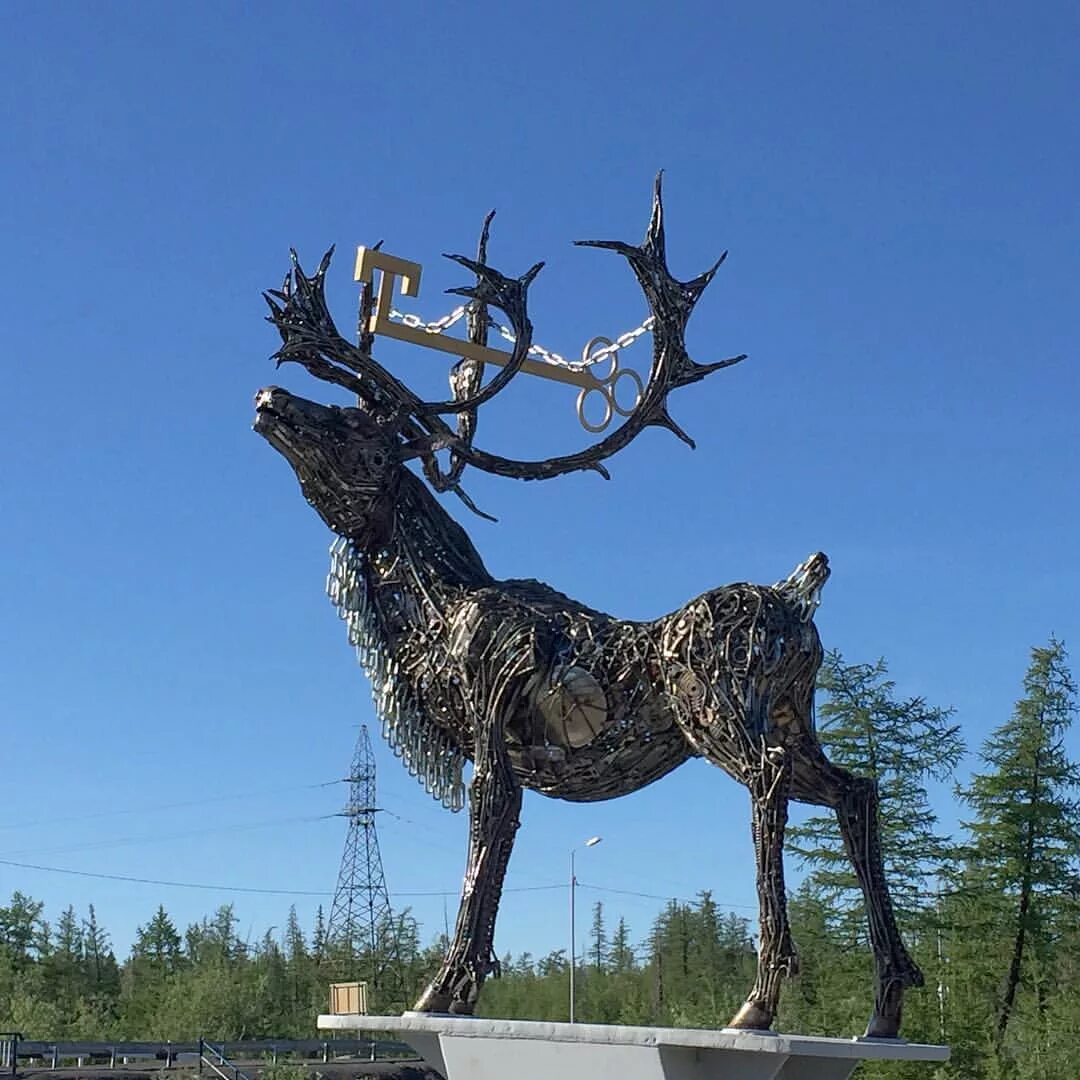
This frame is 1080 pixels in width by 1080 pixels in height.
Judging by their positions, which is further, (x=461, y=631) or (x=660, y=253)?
(x=660, y=253)

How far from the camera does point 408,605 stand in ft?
29.8

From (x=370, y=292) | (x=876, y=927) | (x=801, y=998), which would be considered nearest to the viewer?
(x=876, y=927)

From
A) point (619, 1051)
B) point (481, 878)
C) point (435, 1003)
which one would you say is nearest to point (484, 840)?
point (481, 878)

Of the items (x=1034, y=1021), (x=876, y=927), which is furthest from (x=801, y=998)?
(x=876, y=927)

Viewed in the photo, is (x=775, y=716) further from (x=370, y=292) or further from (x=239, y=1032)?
(x=239, y=1032)

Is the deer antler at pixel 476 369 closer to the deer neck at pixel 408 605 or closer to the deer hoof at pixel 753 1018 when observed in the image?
→ the deer neck at pixel 408 605

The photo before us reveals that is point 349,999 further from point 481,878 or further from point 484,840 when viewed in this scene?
point 484,840

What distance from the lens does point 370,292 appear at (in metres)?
9.86

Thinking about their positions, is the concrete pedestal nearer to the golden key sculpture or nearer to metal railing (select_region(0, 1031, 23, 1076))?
the golden key sculpture

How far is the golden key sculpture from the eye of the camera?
32.7 ft

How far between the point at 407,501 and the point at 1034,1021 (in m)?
14.0

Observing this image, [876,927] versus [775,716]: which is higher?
[775,716]

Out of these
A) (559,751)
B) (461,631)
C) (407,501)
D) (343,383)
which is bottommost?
(559,751)

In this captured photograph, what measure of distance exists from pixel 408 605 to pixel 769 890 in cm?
257
